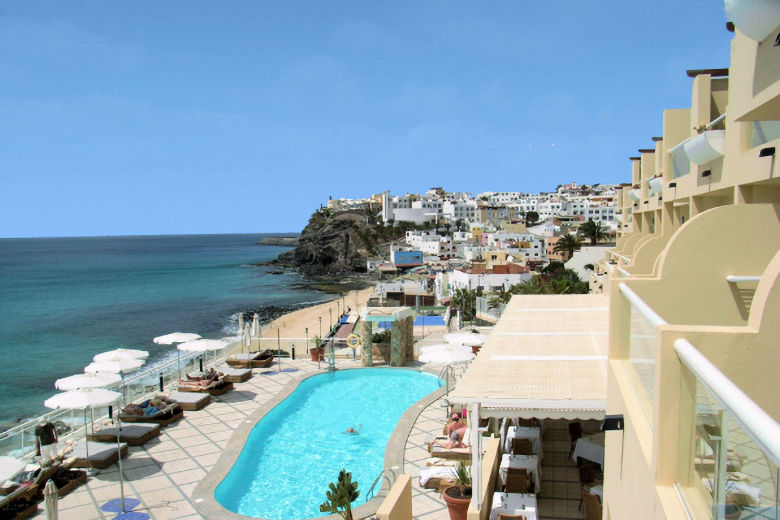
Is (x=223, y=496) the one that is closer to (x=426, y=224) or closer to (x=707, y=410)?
(x=707, y=410)

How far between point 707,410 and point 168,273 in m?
111

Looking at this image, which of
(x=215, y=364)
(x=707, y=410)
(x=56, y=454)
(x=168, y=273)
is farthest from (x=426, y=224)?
(x=707, y=410)

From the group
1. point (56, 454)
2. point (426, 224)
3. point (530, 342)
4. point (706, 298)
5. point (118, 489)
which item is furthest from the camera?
point (426, 224)

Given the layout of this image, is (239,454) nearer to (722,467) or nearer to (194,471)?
(194,471)

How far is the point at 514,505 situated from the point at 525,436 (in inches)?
101

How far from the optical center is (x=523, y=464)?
338 inches

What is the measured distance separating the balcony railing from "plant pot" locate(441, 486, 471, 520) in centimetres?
595

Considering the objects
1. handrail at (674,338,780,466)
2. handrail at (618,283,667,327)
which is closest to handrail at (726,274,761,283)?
handrail at (618,283,667,327)

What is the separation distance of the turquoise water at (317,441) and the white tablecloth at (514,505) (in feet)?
10.8

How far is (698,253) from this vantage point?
4449mm

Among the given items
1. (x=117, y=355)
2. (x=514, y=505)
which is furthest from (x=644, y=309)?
(x=117, y=355)

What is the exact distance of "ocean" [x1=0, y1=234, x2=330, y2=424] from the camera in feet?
109

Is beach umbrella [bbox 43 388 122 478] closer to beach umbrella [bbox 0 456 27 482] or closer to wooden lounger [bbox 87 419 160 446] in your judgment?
wooden lounger [bbox 87 419 160 446]

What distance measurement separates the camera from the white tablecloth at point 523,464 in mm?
8422
